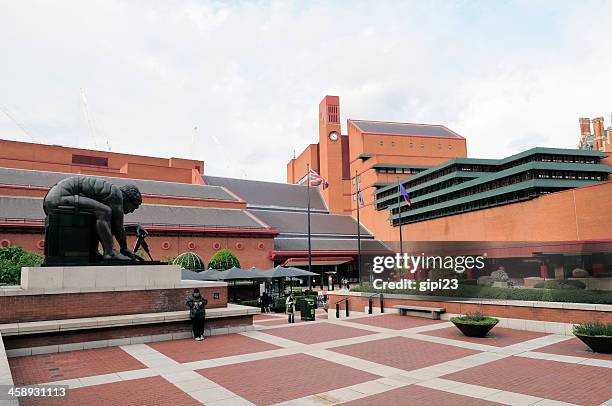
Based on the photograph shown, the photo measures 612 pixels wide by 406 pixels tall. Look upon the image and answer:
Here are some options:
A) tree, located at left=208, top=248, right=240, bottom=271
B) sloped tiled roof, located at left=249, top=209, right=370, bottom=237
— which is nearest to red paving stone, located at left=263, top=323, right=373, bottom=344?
tree, located at left=208, top=248, right=240, bottom=271

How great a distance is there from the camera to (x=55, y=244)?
1384 centimetres

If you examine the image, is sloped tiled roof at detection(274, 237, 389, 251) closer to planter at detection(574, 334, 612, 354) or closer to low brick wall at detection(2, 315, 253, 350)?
low brick wall at detection(2, 315, 253, 350)

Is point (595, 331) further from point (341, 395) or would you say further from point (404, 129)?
point (404, 129)

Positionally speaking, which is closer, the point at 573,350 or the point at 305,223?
the point at 573,350

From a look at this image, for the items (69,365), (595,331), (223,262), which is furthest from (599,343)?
(223,262)

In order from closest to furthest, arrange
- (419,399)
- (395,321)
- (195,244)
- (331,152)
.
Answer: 1. (419,399)
2. (395,321)
3. (195,244)
4. (331,152)

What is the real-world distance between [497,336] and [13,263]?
2610cm

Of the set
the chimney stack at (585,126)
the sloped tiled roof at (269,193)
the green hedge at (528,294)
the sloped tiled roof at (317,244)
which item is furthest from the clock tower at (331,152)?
the chimney stack at (585,126)

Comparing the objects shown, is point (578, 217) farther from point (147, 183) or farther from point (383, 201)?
point (147, 183)

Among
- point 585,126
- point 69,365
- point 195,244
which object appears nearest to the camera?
point 69,365

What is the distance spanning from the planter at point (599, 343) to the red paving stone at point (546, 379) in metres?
1.66

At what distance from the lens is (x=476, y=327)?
13.5 metres

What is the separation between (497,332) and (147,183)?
4912 cm

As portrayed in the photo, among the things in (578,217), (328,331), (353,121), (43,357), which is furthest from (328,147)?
(43,357)
